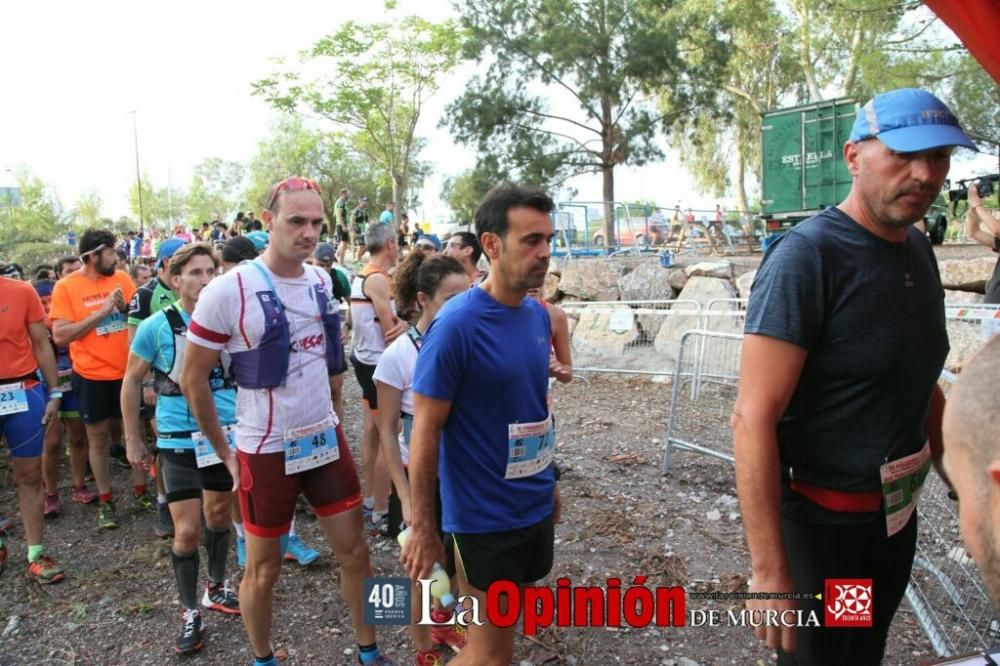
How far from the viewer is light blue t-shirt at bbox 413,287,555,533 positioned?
214cm

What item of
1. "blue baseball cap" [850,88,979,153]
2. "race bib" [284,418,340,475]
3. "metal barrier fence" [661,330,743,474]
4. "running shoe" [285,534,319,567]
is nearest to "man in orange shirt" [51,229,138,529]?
"running shoe" [285,534,319,567]

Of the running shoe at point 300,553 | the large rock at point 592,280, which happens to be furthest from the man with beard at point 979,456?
the large rock at point 592,280

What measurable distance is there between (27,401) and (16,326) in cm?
48

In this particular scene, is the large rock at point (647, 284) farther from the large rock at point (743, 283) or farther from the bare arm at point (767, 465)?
the bare arm at point (767, 465)

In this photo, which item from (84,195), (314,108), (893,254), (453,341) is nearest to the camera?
(893,254)

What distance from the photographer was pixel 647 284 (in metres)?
11.9

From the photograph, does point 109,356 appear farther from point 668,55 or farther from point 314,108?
point 314,108

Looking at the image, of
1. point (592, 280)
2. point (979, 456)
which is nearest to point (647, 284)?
point (592, 280)

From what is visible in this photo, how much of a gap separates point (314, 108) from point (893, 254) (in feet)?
103

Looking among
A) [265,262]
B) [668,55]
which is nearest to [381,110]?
[668,55]

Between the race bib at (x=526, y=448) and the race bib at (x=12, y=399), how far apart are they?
11.7ft

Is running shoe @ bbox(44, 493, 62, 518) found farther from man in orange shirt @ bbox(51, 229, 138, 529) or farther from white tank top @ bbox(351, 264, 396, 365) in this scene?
white tank top @ bbox(351, 264, 396, 365)

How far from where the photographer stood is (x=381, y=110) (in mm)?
30609

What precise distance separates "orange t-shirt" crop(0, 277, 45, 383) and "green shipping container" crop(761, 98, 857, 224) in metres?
16.2
